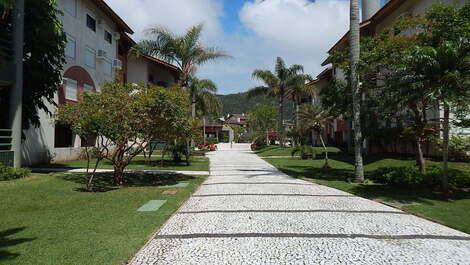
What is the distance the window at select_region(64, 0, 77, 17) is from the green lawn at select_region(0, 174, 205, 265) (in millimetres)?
12868

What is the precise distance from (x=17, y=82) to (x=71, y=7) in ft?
31.5

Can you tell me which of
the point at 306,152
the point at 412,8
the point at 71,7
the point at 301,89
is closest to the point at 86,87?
the point at 71,7

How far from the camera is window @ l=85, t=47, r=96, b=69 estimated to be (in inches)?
843

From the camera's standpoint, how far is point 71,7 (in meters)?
19.4

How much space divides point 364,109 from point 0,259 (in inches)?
598

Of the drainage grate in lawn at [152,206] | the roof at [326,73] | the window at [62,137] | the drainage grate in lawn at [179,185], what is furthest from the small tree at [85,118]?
the roof at [326,73]

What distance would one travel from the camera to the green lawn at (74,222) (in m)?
4.32

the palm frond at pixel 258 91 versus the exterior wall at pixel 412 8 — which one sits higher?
the exterior wall at pixel 412 8

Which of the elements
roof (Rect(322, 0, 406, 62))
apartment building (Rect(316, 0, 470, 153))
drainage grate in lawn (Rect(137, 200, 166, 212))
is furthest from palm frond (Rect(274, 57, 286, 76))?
drainage grate in lawn (Rect(137, 200, 166, 212))

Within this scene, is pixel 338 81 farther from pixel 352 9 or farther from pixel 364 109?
pixel 352 9

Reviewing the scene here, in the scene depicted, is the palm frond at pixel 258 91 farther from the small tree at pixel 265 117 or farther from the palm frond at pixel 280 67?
the small tree at pixel 265 117

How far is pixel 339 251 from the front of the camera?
4.66m

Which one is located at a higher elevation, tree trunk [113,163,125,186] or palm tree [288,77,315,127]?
palm tree [288,77,315,127]

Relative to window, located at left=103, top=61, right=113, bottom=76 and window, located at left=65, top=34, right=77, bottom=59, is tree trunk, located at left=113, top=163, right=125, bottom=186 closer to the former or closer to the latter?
window, located at left=65, top=34, right=77, bottom=59
